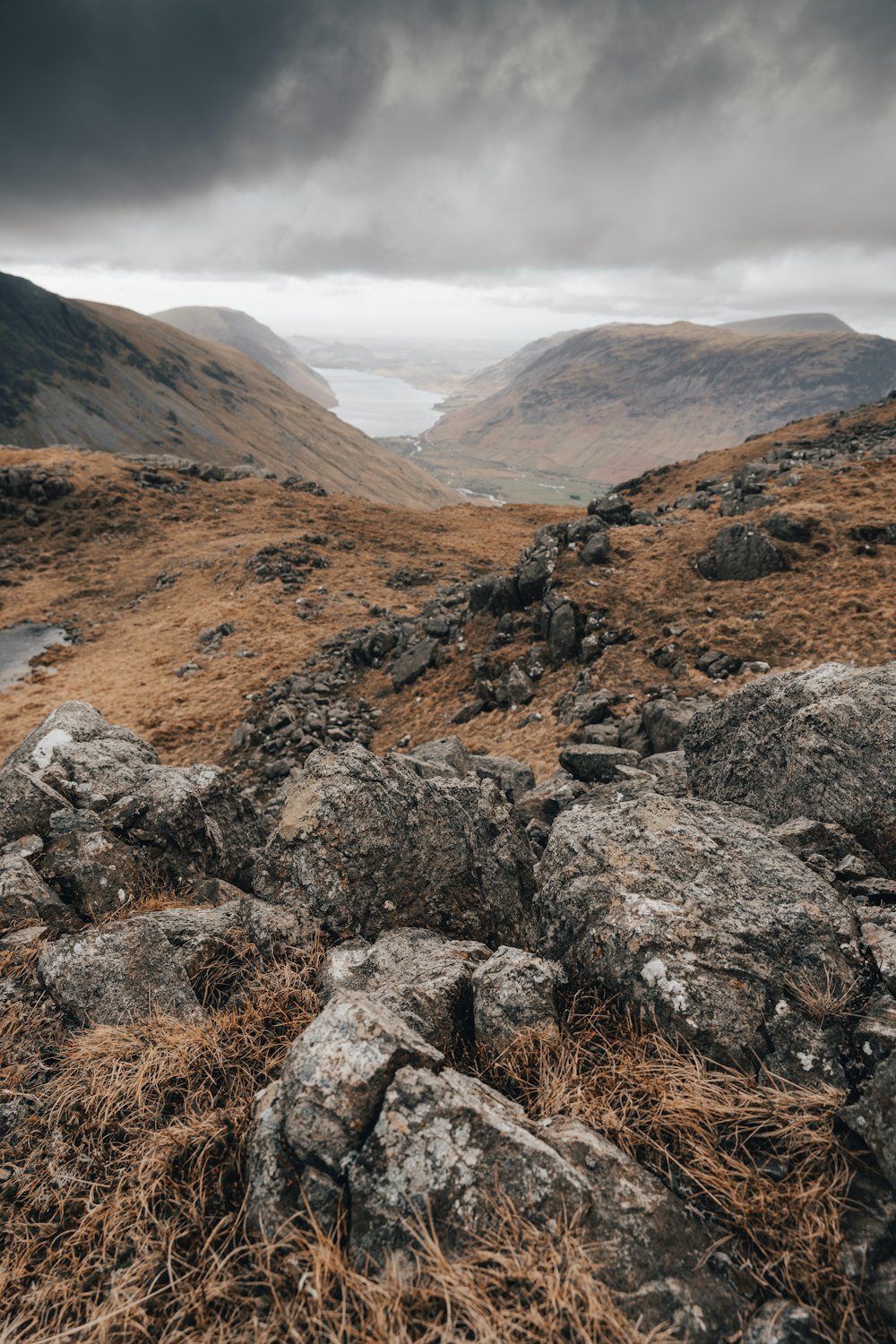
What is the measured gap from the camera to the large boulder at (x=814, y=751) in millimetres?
6410

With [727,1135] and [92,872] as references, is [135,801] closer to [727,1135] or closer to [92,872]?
[92,872]

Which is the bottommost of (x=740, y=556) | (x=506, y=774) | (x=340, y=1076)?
(x=506, y=774)

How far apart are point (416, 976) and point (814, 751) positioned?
5317 mm

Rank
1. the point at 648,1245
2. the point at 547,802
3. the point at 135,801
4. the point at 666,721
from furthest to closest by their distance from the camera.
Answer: the point at 666,721 → the point at 547,802 → the point at 135,801 → the point at 648,1245

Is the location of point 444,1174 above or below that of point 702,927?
below

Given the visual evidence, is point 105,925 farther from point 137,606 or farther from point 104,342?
point 104,342

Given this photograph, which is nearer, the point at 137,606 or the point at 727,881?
the point at 727,881

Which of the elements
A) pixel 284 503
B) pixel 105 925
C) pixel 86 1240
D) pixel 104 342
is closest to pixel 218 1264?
pixel 86 1240

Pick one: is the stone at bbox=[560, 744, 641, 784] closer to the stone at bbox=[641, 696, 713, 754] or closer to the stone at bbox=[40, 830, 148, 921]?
the stone at bbox=[641, 696, 713, 754]

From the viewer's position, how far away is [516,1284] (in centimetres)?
272

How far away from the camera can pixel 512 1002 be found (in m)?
4.30

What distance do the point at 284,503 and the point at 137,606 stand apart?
21283 millimetres

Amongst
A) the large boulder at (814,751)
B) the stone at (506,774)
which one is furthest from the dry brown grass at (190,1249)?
the stone at (506,774)

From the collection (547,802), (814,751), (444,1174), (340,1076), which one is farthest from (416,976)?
(547,802)
